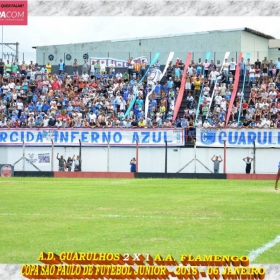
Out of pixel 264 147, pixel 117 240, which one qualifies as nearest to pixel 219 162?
pixel 264 147

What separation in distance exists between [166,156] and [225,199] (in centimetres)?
1712

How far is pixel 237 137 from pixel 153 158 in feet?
17.1

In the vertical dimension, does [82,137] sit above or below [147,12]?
below

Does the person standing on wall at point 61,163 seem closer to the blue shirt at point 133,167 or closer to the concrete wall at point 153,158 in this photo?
the concrete wall at point 153,158

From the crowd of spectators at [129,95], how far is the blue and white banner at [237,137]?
0.86 m

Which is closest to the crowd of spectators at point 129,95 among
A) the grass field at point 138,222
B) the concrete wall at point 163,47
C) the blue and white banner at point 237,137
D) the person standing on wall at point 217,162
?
the blue and white banner at point 237,137

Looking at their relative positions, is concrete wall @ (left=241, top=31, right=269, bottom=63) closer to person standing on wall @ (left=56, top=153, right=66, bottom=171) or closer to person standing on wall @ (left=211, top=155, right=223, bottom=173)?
person standing on wall @ (left=211, top=155, right=223, bottom=173)

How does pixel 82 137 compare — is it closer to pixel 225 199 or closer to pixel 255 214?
pixel 225 199

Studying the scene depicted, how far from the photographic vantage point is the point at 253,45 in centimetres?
6600

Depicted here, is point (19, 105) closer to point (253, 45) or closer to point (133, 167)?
point (133, 167)

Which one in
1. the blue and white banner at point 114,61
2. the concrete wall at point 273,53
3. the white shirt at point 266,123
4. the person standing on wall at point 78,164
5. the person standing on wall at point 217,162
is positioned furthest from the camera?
the concrete wall at point 273,53

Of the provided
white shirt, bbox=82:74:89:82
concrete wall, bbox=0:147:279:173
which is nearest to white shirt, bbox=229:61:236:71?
white shirt, bbox=82:74:89:82

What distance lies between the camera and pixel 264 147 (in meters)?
41.5

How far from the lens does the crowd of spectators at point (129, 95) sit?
47000mm
